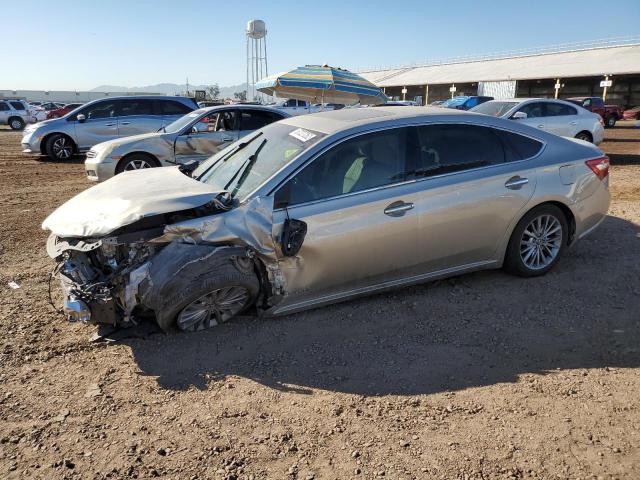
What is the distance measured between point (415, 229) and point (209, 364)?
1905mm

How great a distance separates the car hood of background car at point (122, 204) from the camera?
361 centimetres

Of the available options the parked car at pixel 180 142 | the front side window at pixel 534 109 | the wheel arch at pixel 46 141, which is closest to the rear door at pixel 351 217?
the parked car at pixel 180 142

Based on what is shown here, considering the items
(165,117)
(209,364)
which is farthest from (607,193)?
(165,117)

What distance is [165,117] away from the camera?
13.0m

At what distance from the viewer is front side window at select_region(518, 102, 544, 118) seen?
40.6 feet

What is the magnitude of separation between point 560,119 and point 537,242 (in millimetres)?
9519

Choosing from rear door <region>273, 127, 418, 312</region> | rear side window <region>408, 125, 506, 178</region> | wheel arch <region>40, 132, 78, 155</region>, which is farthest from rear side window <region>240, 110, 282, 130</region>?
rear door <region>273, 127, 418, 312</region>

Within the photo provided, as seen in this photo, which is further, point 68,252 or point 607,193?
point 607,193

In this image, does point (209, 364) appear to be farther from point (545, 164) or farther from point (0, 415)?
point (545, 164)

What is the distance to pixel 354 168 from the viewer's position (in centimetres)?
407

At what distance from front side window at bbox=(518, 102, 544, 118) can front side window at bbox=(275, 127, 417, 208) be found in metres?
9.44

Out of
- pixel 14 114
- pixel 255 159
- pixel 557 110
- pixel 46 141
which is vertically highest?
pixel 14 114

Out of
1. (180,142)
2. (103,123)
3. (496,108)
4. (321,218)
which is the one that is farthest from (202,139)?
(496,108)

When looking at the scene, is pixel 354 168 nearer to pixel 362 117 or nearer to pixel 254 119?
pixel 362 117
